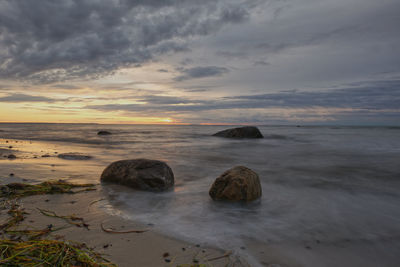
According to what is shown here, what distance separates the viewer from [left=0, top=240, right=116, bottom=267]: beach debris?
2.05 meters

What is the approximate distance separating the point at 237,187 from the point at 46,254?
2.90 m

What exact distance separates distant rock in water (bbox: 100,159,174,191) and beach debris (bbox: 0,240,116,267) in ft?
8.24

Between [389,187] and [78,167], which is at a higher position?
[78,167]

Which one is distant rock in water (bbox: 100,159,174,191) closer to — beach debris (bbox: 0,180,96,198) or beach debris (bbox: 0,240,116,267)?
beach debris (bbox: 0,180,96,198)

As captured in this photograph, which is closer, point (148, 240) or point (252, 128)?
point (148, 240)

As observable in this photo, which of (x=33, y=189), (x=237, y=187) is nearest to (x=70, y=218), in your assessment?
(x=33, y=189)

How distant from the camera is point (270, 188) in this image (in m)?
5.54

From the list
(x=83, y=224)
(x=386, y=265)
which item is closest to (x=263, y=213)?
(x=386, y=265)

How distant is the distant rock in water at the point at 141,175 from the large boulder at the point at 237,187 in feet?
3.88

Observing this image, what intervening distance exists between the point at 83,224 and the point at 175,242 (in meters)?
1.22

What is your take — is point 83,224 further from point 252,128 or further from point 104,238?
point 252,128

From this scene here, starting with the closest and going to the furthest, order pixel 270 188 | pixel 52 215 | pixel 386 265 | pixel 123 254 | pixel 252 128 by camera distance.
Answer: pixel 123 254 < pixel 386 265 < pixel 52 215 < pixel 270 188 < pixel 252 128

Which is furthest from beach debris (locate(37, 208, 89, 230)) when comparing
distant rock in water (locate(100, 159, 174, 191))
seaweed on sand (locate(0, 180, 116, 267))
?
distant rock in water (locate(100, 159, 174, 191))

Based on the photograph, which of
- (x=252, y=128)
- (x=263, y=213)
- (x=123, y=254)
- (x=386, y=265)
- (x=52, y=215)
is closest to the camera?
(x=123, y=254)
